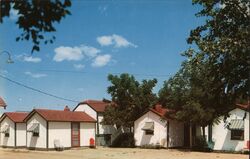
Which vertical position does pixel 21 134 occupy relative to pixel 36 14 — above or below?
below

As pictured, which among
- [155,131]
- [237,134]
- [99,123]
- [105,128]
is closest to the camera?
[237,134]

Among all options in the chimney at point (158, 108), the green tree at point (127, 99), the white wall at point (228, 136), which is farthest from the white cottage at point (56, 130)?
the white wall at point (228, 136)

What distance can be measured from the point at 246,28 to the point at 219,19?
1.85 meters

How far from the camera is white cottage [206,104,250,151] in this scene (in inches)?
1409

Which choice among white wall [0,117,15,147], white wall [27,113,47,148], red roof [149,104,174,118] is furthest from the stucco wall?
white wall [27,113,47,148]

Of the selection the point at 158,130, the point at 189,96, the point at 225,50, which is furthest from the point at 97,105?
the point at 225,50

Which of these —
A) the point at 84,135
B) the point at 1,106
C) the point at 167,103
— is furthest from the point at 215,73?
the point at 1,106

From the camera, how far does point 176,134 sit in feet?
143

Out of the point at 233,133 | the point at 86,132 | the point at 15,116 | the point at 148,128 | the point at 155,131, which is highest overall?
the point at 15,116

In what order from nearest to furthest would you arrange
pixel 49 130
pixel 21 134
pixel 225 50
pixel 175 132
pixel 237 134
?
pixel 225 50, pixel 237 134, pixel 49 130, pixel 175 132, pixel 21 134

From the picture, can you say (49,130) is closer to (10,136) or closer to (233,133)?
(10,136)

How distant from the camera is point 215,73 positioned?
21953mm

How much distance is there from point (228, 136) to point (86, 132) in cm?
1383

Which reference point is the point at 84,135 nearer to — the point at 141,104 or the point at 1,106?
the point at 141,104
